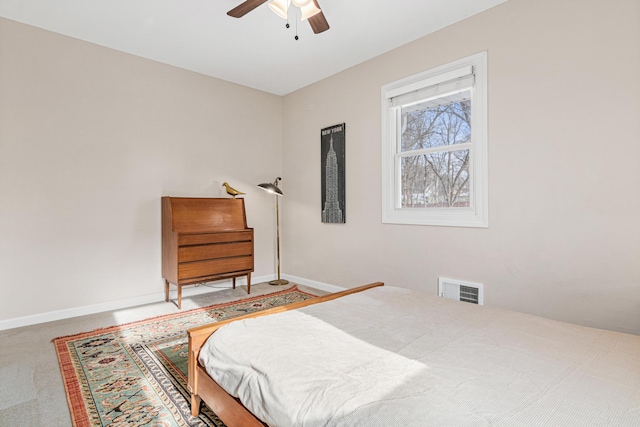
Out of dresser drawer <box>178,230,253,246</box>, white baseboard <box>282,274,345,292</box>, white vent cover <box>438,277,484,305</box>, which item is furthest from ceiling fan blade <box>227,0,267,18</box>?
white baseboard <box>282,274,345,292</box>

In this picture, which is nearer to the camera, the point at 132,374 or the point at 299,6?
the point at 132,374

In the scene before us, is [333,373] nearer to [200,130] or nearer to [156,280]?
[156,280]

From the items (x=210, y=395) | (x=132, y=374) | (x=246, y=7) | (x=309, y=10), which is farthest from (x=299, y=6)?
(x=132, y=374)

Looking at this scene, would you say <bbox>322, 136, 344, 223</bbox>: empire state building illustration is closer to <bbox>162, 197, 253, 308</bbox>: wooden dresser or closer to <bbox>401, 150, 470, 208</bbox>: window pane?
<bbox>401, 150, 470, 208</bbox>: window pane

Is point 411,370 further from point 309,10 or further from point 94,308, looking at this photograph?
point 94,308

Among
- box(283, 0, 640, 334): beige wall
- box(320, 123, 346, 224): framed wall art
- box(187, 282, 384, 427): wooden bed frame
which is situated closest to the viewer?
box(187, 282, 384, 427): wooden bed frame

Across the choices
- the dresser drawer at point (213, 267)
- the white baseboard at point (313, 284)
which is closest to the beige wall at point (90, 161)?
the dresser drawer at point (213, 267)

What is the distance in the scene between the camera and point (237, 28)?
9.70ft

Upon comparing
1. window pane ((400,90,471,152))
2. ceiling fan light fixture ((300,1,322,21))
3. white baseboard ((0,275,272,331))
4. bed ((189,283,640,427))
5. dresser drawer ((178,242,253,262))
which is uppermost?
ceiling fan light fixture ((300,1,322,21))

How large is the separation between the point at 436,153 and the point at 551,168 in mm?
956

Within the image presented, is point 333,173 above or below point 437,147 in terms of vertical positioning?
below

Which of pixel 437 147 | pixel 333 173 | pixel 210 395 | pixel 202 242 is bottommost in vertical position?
pixel 210 395

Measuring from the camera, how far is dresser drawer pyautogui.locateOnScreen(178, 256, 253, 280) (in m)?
3.31

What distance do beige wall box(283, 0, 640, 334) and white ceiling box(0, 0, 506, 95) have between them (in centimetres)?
31
